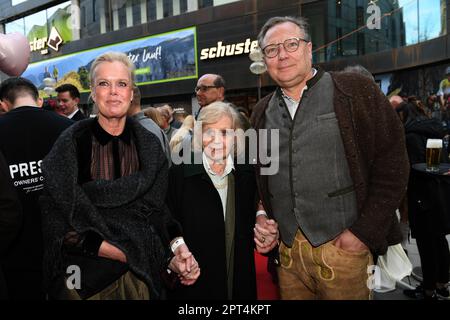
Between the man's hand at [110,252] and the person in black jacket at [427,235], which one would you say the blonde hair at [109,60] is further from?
the person in black jacket at [427,235]

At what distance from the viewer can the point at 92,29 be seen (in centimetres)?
2545

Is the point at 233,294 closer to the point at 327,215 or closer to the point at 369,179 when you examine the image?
the point at 327,215

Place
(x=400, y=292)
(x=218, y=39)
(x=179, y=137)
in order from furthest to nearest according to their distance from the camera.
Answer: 1. (x=218, y=39)
2. (x=400, y=292)
3. (x=179, y=137)

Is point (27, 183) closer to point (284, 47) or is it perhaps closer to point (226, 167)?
point (226, 167)

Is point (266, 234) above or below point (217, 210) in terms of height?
below

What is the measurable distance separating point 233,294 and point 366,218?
0.99 m

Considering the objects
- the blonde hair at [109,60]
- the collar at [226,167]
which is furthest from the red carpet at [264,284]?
the blonde hair at [109,60]

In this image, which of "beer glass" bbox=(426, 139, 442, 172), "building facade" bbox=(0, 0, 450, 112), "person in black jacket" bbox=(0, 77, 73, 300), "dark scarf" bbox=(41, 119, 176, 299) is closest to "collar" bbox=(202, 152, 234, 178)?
"dark scarf" bbox=(41, 119, 176, 299)

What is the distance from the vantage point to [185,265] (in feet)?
7.27

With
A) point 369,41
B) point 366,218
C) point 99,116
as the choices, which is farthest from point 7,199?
point 369,41

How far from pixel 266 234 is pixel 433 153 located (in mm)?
2541

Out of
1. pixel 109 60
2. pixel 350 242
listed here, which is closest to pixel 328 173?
pixel 350 242

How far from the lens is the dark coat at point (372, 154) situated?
2.13 metres

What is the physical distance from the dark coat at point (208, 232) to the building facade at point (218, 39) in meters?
13.1
